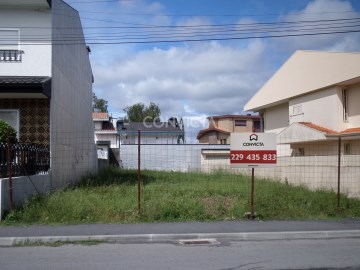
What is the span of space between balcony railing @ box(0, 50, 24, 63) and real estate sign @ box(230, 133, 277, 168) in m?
8.23

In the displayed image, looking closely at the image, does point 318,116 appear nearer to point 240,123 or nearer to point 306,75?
point 306,75

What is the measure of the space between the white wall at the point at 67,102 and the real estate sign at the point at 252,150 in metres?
6.57

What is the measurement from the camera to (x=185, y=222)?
10500 mm

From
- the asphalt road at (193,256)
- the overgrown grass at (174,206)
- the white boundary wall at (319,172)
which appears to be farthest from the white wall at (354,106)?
the asphalt road at (193,256)

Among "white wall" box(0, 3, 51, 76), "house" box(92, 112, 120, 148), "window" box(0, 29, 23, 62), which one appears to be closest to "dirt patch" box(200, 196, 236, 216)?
"white wall" box(0, 3, 51, 76)

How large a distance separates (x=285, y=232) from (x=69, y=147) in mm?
10982

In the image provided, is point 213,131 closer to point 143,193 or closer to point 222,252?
point 143,193

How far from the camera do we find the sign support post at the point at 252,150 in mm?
11352

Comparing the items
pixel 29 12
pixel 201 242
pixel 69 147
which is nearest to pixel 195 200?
pixel 201 242

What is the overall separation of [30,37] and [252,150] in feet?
28.7

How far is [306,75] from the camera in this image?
25.3 m

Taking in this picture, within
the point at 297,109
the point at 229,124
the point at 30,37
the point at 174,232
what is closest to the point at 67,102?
the point at 30,37

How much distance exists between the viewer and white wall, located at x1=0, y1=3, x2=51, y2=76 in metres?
14.5

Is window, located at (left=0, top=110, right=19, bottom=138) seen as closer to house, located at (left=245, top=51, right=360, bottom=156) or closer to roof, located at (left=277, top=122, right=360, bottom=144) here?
house, located at (left=245, top=51, right=360, bottom=156)
